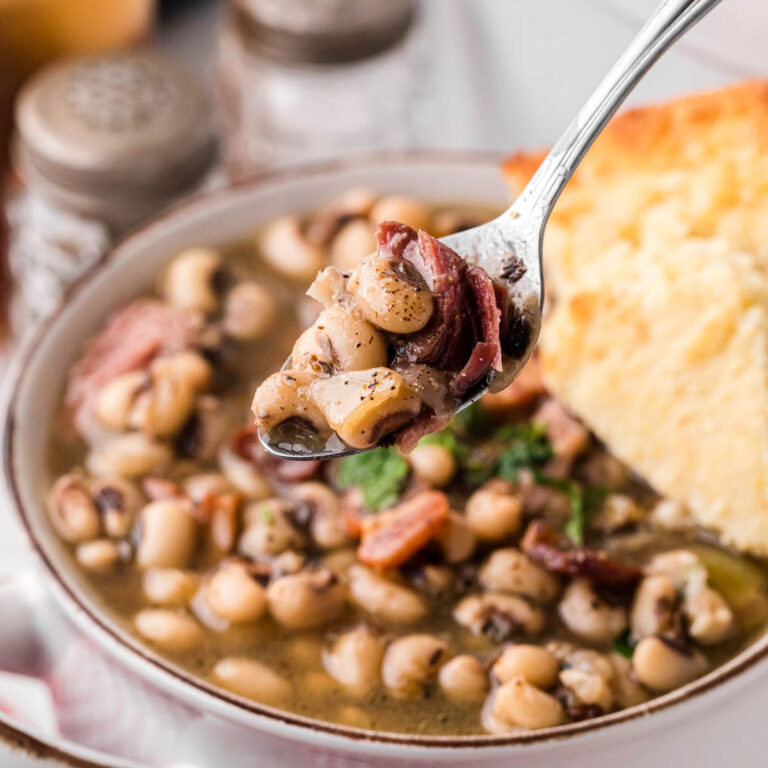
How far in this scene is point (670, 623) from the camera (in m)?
1.54

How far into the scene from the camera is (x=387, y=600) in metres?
1.59

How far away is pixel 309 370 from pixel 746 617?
0.73 meters

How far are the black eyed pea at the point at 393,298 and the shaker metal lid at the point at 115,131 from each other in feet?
3.59

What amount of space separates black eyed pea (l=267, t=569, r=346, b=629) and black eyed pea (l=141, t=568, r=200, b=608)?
5.2 inches

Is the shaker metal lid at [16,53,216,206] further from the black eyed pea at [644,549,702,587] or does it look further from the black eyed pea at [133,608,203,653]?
the black eyed pea at [644,549,702,587]

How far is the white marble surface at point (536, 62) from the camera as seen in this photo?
229 cm

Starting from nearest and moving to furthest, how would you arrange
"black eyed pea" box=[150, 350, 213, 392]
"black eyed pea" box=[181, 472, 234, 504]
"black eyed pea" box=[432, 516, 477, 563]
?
"black eyed pea" box=[432, 516, 477, 563] < "black eyed pea" box=[181, 472, 234, 504] < "black eyed pea" box=[150, 350, 213, 392]

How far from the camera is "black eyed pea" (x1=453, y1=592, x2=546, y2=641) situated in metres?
1.57

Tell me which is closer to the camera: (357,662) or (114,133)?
(357,662)

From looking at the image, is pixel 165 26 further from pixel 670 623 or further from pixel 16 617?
pixel 670 623

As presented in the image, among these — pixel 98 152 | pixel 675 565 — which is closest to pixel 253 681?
pixel 675 565

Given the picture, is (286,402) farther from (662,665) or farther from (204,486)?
(662,665)

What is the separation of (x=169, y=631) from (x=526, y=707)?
0.50 m

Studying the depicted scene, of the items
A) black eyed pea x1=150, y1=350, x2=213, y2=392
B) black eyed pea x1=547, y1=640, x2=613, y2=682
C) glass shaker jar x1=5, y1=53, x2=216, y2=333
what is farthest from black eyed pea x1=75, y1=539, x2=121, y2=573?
glass shaker jar x1=5, y1=53, x2=216, y2=333
